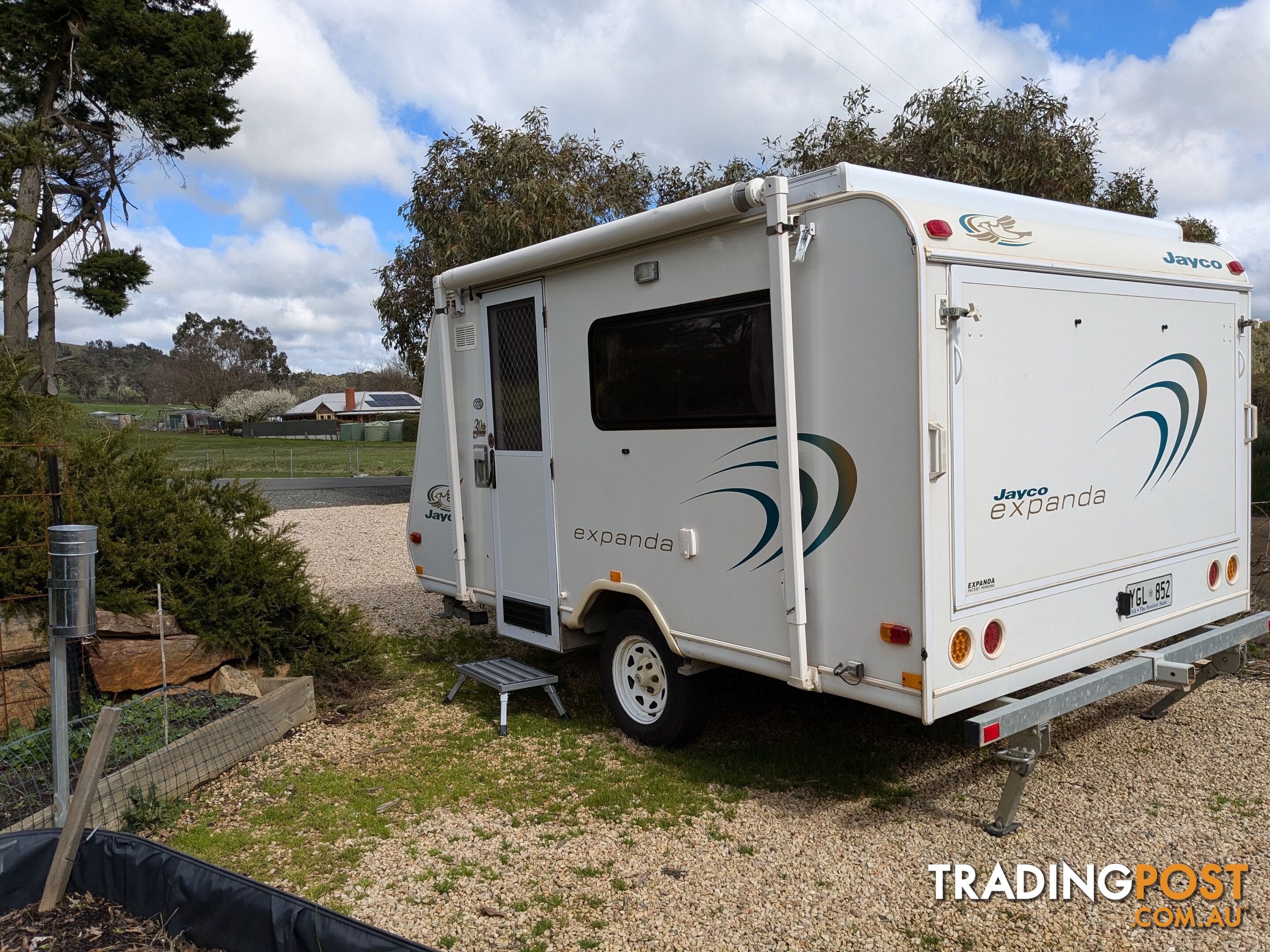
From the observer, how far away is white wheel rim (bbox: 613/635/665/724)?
5039 mm

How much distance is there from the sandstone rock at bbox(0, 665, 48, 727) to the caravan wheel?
9.98ft

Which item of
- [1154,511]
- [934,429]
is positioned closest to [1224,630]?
[1154,511]

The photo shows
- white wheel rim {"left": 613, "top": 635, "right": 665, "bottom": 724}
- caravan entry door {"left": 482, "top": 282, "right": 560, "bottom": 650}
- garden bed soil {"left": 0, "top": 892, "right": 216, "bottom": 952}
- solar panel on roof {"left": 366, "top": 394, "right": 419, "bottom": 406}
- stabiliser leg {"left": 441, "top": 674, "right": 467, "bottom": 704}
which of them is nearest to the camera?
garden bed soil {"left": 0, "top": 892, "right": 216, "bottom": 952}

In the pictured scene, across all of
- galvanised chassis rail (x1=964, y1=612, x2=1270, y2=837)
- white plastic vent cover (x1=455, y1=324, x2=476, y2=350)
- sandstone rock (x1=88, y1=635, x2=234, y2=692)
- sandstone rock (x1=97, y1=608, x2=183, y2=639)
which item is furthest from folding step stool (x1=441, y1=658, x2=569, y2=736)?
galvanised chassis rail (x1=964, y1=612, x2=1270, y2=837)

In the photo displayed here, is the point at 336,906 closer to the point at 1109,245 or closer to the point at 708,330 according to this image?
the point at 708,330

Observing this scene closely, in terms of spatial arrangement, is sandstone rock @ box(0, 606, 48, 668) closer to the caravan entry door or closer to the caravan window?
the caravan entry door

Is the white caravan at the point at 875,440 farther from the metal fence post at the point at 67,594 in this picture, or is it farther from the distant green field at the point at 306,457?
the distant green field at the point at 306,457

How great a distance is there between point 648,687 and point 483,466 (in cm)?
186

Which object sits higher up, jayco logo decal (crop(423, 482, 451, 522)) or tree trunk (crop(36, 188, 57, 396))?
tree trunk (crop(36, 188, 57, 396))

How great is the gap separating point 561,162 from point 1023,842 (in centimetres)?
1074

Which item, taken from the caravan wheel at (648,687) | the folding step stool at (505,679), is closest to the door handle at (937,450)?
the caravan wheel at (648,687)

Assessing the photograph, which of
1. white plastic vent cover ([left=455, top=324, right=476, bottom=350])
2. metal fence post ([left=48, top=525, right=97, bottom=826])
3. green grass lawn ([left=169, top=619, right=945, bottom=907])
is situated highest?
white plastic vent cover ([left=455, top=324, right=476, bottom=350])

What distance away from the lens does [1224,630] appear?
4699 mm
